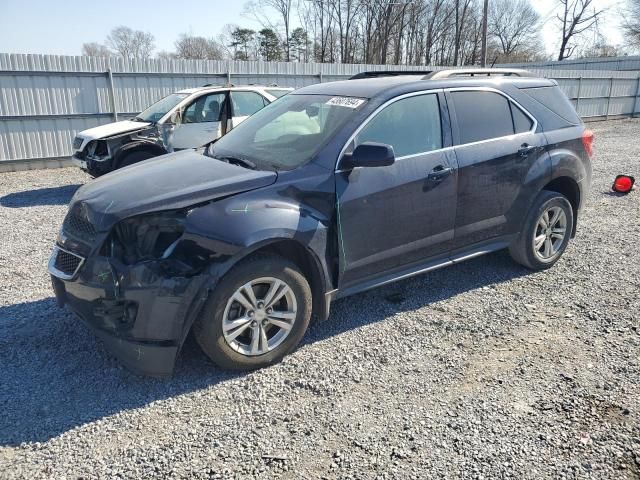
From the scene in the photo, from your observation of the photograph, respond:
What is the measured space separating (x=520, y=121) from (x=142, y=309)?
12.2ft

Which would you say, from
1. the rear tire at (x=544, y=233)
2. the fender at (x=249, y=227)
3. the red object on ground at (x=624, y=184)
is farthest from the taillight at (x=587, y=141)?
the red object on ground at (x=624, y=184)

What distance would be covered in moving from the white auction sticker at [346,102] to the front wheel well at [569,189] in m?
2.30

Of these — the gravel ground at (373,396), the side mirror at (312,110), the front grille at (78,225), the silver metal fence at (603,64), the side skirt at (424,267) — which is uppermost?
the silver metal fence at (603,64)

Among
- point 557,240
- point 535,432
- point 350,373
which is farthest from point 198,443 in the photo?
point 557,240

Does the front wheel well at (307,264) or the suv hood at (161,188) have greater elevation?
the suv hood at (161,188)

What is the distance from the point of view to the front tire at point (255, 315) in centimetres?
304

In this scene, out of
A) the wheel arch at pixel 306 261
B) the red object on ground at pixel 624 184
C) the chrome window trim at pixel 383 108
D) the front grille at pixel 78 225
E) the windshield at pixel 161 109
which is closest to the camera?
the front grille at pixel 78 225

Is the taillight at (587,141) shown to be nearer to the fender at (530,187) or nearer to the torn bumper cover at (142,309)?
the fender at (530,187)

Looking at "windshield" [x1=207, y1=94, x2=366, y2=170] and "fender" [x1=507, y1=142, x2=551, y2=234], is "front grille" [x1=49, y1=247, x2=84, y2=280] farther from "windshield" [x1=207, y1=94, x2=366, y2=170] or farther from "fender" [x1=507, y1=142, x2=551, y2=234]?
"fender" [x1=507, y1=142, x2=551, y2=234]

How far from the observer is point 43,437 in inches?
106

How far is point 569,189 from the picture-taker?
16.7 ft

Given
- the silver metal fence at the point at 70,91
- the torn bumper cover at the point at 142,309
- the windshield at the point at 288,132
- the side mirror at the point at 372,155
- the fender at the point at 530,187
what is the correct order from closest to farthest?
the torn bumper cover at the point at 142,309 → the side mirror at the point at 372,155 → the windshield at the point at 288,132 → the fender at the point at 530,187 → the silver metal fence at the point at 70,91

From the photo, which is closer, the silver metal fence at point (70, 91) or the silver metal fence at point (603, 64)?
the silver metal fence at point (70, 91)

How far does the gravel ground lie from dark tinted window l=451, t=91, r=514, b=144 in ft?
4.68
